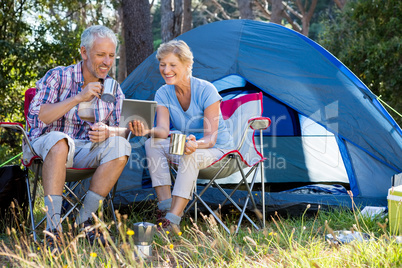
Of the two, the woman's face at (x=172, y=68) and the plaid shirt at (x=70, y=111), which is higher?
the woman's face at (x=172, y=68)

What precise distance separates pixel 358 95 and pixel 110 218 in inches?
64.2

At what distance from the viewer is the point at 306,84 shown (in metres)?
2.96

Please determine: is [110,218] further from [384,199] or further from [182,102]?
[384,199]

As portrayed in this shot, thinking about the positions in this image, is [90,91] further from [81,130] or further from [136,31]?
[136,31]

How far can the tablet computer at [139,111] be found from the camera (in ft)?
7.06

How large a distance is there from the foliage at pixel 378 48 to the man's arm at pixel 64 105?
3839mm

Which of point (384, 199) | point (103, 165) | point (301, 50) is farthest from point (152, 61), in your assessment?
point (384, 199)

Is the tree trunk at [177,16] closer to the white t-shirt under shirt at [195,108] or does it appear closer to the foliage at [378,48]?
the foliage at [378,48]

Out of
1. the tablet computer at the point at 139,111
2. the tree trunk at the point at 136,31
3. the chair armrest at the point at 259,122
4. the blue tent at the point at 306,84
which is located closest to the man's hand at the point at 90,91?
the tablet computer at the point at 139,111

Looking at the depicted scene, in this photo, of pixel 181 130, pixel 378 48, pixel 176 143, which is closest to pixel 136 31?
pixel 378 48

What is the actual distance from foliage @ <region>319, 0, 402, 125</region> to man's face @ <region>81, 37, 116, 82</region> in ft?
12.0

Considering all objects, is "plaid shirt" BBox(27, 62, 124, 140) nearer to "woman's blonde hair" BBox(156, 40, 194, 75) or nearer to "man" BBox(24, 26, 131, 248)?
"man" BBox(24, 26, 131, 248)

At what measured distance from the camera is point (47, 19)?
5785 millimetres

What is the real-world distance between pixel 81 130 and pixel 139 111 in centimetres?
43
